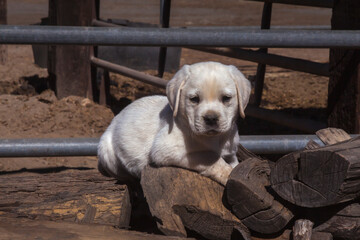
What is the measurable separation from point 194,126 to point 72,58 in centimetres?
461

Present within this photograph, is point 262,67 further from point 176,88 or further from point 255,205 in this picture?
point 255,205

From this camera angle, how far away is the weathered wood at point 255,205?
9.06ft

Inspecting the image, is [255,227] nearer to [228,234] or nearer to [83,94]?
[228,234]

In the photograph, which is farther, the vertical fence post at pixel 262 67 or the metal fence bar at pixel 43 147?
the vertical fence post at pixel 262 67

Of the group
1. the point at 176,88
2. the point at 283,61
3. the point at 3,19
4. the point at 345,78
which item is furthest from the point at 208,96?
Answer: the point at 3,19

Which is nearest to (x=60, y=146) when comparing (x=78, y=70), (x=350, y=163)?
(x=350, y=163)

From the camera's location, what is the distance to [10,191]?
127 inches

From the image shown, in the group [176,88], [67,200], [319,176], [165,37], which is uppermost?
[165,37]

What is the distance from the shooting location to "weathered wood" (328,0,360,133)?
3.94m

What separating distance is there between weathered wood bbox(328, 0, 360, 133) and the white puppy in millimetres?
1017

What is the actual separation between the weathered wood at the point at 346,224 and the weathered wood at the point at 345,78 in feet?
4.25

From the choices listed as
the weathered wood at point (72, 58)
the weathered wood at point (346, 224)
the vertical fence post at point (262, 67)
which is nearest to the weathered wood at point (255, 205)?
the weathered wood at point (346, 224)

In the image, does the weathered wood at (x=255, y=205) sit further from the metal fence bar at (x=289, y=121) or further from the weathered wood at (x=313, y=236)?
the metal fence bar at (x=289, y=121)

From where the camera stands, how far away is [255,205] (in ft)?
9.08
